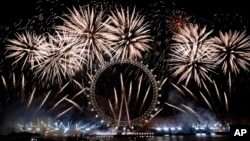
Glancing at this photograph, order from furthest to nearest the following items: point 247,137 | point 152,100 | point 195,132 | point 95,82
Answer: point 195,132, point 152,100, point 95,82, point 247,137

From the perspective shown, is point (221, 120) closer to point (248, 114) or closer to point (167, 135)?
point (248, 114)

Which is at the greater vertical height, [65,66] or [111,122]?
[65,66]

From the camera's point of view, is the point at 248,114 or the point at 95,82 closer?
the point at 95,82

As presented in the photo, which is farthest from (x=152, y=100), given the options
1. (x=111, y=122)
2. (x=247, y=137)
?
(x=247, y=137)

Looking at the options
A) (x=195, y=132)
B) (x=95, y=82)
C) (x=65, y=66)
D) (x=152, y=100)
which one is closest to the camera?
(x=65, y=66)

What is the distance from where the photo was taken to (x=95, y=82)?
65.1m

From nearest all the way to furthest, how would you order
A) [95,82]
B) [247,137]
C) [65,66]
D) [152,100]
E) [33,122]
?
[247,137], [65,66], [95,82], [152,100], [33,122]

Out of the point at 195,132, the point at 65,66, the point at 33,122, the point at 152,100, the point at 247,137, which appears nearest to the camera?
the point at 247,137

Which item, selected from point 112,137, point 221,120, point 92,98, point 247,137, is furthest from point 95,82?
point 247,137

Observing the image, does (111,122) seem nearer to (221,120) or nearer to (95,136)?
(95,136)

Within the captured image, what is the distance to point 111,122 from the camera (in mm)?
67625

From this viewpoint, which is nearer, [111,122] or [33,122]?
[111,122]

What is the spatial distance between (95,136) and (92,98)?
1601cm

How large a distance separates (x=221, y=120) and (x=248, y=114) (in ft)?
19.4
